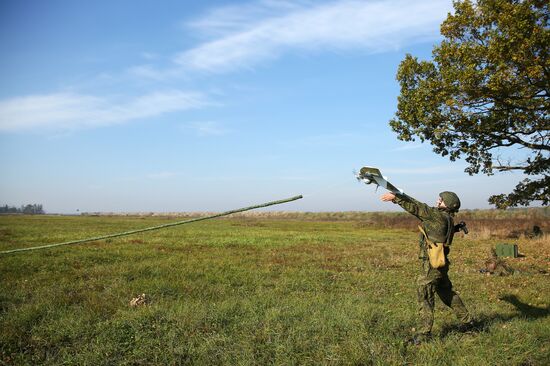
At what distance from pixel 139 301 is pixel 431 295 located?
6236 mm

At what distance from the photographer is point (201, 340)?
6.15m

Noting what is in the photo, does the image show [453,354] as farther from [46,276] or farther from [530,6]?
[530,6]

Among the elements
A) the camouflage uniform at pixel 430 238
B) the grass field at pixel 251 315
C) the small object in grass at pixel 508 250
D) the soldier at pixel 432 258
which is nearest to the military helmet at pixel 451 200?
the soldier at pixel 432 258

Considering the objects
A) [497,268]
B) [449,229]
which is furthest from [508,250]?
[449,229]

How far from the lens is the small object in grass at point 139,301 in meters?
8.88

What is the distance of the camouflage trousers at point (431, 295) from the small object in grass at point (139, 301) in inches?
233

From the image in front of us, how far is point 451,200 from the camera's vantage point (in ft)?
21.7

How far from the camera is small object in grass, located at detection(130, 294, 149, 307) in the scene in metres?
8.88

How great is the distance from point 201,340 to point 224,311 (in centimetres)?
141

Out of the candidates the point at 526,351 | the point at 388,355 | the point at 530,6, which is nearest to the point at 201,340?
the point at 388,355

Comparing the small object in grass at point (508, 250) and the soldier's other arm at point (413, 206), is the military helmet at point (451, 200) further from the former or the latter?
the small object in grass at point (508, 250)

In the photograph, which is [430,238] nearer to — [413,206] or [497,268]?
[413,206]

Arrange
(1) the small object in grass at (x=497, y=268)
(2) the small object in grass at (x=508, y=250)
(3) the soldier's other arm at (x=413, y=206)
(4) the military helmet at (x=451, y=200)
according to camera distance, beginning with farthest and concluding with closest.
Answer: (2) the small object in grass at (x=508, y=250), (1) the small object in grass at (x=497, y=268), (4) the military helmet at (x=451, y=200), (3) the soldier's other arm at (x=413, y=206)

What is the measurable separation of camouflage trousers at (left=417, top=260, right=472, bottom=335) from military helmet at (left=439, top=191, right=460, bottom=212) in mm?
965
